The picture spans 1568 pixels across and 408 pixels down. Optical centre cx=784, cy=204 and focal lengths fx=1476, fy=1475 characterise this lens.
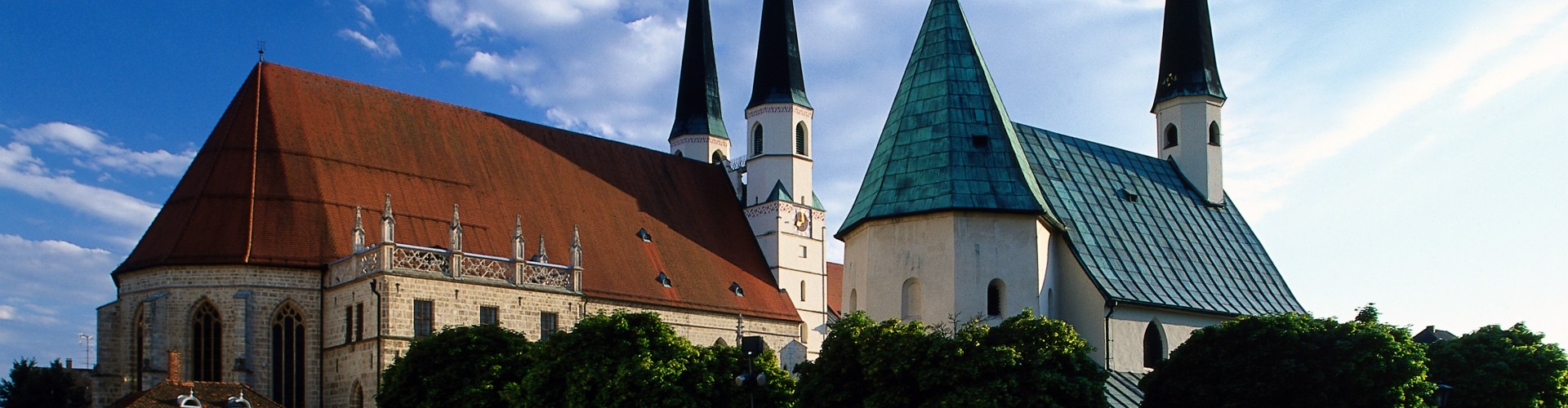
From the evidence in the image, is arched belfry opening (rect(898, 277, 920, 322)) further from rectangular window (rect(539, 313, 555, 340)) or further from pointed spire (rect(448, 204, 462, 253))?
pointed spire (rect(448, 204, 462, 253))

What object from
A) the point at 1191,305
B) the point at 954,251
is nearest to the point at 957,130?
the point at 954,251

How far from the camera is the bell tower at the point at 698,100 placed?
70312 millimetres

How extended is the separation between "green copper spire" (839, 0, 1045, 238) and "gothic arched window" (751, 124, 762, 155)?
75.9 ft

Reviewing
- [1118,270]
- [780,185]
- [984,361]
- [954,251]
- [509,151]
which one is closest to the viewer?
[984,361]

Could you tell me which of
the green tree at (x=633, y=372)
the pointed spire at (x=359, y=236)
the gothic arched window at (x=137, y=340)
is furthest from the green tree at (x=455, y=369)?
the gothic arched window at (x=137, y=340)

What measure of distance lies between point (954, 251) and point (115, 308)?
24.4 meters

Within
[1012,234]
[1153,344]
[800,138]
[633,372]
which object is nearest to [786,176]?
[800,138]

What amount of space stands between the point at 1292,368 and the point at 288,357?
1062 inches

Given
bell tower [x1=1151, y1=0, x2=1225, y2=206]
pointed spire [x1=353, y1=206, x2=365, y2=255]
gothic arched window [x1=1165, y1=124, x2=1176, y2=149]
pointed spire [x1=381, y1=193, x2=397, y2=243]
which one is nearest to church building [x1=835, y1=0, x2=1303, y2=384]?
bell tower [x1=1151, y1=0, x2=1225, y2=206]

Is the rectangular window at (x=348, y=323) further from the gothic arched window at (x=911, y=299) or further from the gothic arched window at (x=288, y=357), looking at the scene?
the gothic arched window at (x=911, y=299)

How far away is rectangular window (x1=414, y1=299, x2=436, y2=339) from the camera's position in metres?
39.3

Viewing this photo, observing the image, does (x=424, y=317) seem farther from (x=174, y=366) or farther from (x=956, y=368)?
(x=956, y=368)

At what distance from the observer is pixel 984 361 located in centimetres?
2848

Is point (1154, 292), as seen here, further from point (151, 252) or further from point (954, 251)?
point (151, 252)
